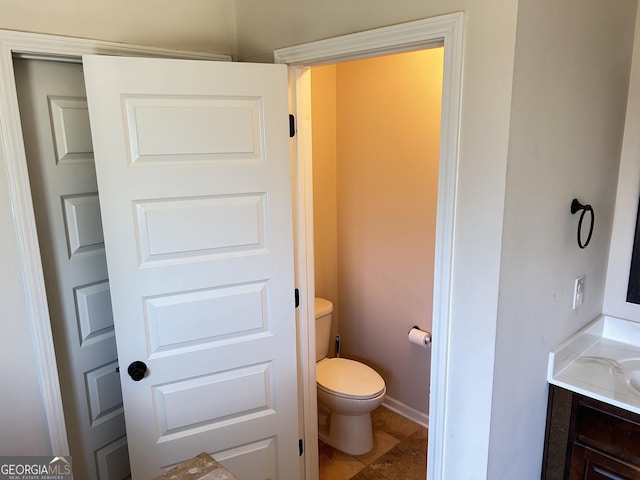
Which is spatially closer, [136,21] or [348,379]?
[136,21]

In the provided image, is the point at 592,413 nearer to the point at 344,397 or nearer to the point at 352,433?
the point at 344,397

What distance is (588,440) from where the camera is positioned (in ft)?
5.37

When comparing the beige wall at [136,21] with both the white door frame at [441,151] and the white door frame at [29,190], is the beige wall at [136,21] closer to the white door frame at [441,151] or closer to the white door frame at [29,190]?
the white door frame at [29,190]

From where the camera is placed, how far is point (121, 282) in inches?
64.1

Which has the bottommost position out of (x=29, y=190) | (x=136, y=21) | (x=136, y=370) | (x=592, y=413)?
(x=592, y=413)

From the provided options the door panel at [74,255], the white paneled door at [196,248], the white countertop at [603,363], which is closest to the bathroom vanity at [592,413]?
the white countertop at [603,363]

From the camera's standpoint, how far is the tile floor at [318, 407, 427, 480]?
2.51 m

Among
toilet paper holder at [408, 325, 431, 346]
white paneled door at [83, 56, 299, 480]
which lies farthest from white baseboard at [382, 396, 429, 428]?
white paneled door at [83, 56, 299, 480]

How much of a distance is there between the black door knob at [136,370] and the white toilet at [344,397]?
1152mm

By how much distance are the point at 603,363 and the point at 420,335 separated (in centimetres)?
105

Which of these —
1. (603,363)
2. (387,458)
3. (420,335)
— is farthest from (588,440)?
(387,458)

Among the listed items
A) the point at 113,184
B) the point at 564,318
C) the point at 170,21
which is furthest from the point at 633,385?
the point at 170,21

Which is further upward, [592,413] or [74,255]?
[74,255]

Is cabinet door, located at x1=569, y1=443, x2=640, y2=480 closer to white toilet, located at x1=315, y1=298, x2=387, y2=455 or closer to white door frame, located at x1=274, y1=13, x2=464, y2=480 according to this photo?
white door frame, located at x1=274, y1=13, x2=464, y2=480
